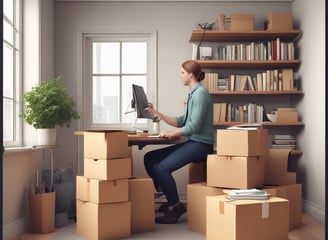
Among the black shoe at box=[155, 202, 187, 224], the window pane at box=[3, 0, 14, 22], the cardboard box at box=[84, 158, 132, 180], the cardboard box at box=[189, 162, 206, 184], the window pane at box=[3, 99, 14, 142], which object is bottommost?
the black shoe at box=[155, 202, 187, 224]

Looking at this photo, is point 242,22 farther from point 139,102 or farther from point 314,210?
point 314,210

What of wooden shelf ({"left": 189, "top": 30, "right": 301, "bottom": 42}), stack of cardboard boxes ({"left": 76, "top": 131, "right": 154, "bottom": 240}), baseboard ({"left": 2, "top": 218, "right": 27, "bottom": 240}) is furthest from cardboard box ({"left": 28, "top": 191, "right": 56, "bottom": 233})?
wooden shelf ({"left": 189, "top": 30, "right": 301, "bottom": 42})

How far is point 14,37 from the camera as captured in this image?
407 centimetres

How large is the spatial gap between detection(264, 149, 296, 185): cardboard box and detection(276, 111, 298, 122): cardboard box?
1.01 metres

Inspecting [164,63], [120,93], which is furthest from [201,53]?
[120,93]

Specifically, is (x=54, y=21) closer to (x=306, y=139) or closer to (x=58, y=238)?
(x=58, y=238)

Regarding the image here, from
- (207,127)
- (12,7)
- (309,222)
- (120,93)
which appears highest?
(12,7)

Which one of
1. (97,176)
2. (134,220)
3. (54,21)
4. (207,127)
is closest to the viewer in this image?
(97,176)

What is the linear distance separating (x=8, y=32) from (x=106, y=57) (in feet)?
4.86

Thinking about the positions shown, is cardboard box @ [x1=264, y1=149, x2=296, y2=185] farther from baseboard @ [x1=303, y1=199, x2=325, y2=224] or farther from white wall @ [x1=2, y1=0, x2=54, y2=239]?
white wall @ [x1=2, y1=0, x2=54, y2=239]

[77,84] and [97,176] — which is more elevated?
[77,84]

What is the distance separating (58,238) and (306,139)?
102 inches

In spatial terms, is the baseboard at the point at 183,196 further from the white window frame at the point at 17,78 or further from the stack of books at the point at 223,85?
the white window frame at the point at 17,78

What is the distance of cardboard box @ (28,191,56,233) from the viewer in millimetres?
3578
